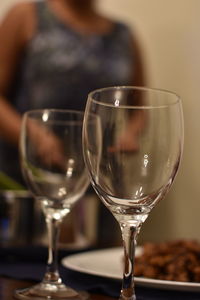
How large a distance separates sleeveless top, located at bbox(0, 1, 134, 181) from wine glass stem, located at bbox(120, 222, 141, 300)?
1087 millimetres

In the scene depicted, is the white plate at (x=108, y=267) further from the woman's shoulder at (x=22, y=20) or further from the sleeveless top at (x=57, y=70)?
the woman's shoulder at (x=22, y=20)

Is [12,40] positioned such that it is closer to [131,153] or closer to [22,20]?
[22,20]

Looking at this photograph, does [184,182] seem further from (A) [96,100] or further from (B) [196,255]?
(A) [96,100]

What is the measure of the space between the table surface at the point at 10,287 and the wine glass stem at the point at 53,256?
0.04 metres

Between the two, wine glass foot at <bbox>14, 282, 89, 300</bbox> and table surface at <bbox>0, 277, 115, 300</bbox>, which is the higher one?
wine glass foot at <bbox>14, 282, 89, 300</bbox>

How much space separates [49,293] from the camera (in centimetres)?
56

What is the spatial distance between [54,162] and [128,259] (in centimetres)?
21

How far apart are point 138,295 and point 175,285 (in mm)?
48

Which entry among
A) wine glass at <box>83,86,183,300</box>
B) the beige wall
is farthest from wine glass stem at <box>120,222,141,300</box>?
the beige wall

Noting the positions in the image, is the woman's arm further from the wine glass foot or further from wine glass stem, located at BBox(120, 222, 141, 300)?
wine glass stem, located at BBox(120, 222, 141, 300)

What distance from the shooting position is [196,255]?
0.64m

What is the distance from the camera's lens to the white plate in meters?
0.54

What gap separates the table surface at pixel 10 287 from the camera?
1.82 feet

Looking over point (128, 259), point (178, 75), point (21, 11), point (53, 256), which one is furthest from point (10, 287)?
point (178, 75)
